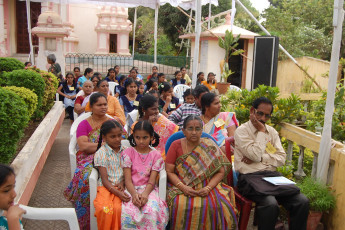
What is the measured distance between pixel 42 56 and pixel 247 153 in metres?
10.3

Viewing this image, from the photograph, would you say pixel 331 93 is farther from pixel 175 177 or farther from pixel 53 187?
pixel 53 187

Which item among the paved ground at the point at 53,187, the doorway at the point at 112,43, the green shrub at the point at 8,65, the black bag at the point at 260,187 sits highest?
the doorway at the point at 112,43

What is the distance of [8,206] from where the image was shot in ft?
7.26

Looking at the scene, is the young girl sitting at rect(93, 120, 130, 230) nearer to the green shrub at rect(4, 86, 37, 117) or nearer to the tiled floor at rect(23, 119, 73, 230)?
the tiled floor at rect(23, 119, 73, 230)

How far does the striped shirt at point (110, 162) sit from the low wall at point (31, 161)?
80cm

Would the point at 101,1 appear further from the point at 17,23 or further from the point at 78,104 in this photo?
the point at 17,23

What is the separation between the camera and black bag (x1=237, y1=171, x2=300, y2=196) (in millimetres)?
3445

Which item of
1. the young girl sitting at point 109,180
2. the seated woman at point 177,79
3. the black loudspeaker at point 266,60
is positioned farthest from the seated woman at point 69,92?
the young girl sitting at point 109,180

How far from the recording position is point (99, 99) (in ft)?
14.1

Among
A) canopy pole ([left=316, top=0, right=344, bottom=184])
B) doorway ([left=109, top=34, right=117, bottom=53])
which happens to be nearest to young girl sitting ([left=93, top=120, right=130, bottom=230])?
canopy pole ([left=316, top=0, right=344, bottom=184])

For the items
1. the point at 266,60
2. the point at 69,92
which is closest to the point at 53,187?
the point at 69,92

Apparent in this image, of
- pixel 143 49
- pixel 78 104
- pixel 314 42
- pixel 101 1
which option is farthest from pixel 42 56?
pixel 143 49

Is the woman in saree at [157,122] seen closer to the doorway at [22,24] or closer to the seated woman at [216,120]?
the seated woman at [216,120]

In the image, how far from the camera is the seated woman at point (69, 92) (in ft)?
28.0
